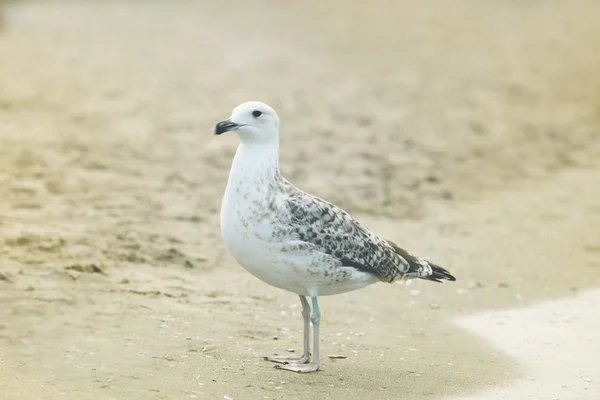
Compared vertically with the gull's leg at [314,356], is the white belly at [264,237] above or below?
above

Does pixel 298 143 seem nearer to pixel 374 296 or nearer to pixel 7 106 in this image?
pixel 7 106

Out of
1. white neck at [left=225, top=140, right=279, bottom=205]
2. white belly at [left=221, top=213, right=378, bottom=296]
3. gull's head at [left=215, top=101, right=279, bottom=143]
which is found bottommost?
white belly at [left=221, top=213, right=378, bottom=296]

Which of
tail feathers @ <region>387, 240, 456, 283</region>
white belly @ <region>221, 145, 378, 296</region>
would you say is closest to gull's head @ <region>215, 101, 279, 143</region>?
white belly @ <region>221, 145, 378, 296</region>

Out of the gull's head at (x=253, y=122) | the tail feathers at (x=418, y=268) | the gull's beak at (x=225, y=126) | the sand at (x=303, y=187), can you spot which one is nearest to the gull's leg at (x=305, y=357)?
the sand at (x=303, y=187)

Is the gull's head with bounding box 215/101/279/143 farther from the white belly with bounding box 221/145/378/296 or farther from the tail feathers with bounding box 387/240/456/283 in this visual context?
the tail feathers with bounding box 387/240/456/283

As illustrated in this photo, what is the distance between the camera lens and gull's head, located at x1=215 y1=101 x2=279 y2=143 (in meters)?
6.66

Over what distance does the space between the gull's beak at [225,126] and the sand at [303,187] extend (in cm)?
150

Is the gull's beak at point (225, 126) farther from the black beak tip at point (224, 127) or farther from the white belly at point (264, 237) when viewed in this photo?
the white belly at point (264, 237)

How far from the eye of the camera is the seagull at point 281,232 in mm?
6500

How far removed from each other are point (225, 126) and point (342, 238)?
1.06 meters

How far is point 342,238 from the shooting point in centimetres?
683

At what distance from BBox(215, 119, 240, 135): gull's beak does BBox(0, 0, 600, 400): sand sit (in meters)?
1.50

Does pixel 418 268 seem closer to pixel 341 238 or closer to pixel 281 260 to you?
pixel 341 238

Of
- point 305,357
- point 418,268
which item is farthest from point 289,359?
point 418,268
